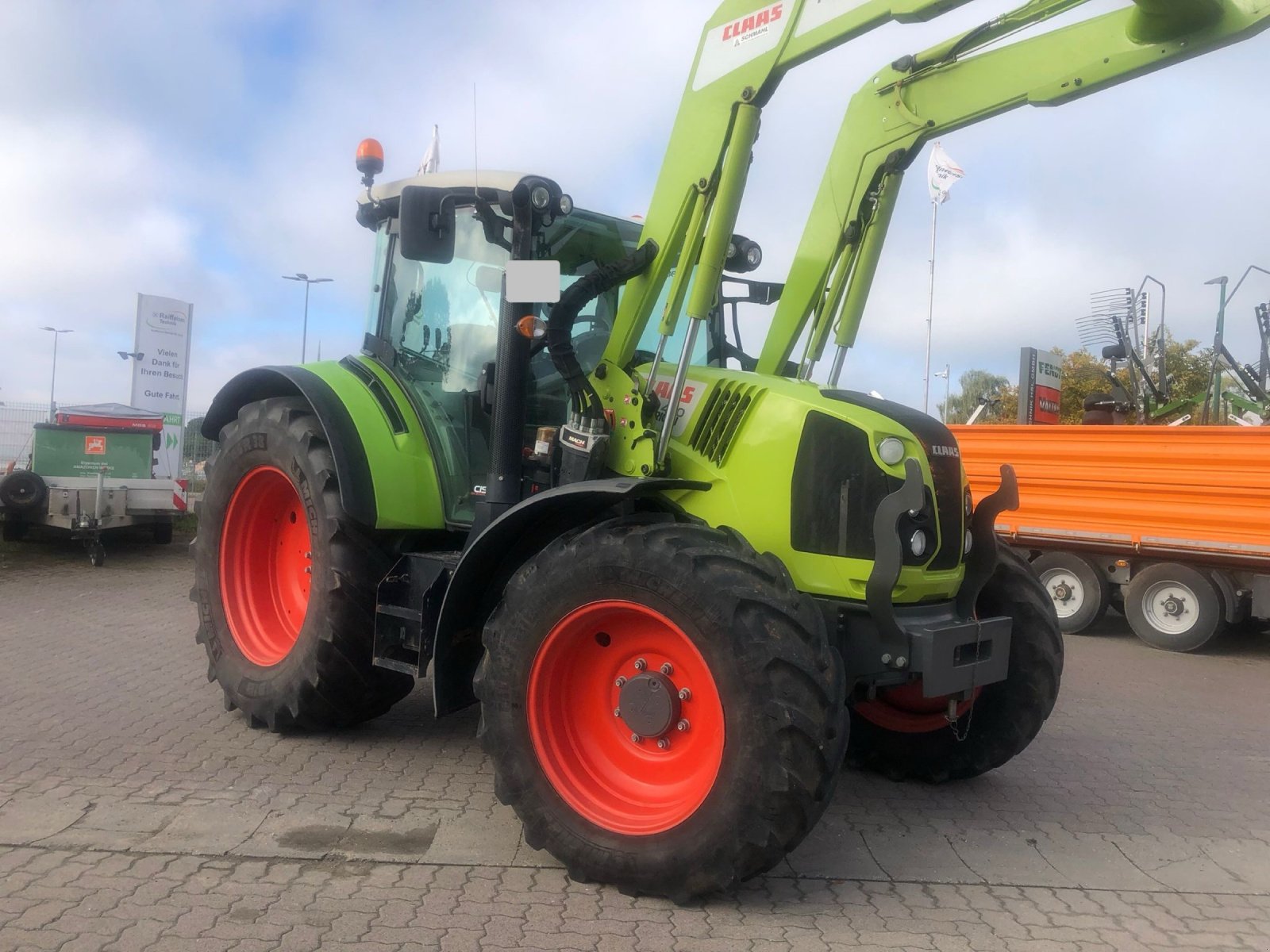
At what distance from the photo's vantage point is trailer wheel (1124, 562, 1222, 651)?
9477mm

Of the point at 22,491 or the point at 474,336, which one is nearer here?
the point at 474,336

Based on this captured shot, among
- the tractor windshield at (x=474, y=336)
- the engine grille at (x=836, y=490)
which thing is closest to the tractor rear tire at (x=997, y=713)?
the engine grille at (x=836, y=490)

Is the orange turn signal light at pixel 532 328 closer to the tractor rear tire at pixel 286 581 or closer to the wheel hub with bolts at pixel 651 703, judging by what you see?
the tractor rear tire at pixel 286 581

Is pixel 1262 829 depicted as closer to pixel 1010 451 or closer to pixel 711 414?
pixel 711 414

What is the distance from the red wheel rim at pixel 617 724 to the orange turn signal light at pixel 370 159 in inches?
123

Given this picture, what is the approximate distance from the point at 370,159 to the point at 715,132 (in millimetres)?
2224

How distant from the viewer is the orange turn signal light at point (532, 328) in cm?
432

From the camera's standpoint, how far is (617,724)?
Result: 12.9 ft

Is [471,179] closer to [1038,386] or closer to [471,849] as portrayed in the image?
[471,849]

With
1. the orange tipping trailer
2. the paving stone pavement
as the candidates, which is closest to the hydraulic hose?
the paving stone pavement

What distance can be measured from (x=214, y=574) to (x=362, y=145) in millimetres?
2455

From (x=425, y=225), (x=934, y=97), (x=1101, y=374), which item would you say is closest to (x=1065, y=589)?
(x=934, y=97)

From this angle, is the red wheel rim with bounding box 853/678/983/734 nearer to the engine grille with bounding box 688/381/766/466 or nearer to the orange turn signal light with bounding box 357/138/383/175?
the engine grille with bounding box 688/381/766/466

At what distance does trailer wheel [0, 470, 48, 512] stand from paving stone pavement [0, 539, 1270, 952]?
6.33 m
